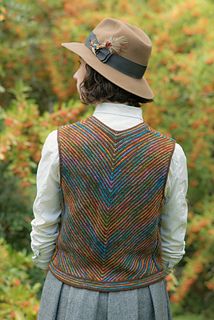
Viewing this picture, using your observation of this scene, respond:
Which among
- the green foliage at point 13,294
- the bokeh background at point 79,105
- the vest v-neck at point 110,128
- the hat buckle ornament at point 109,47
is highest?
the hat buckle ornament at point 109,47

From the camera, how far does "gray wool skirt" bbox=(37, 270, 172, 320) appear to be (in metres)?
2.08

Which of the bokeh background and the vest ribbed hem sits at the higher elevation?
the vest ribbed hem

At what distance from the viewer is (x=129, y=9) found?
12.8 feet

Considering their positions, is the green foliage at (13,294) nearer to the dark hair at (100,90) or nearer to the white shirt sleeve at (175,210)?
the white shirt sleeve at (175,210)

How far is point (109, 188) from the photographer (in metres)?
1.99

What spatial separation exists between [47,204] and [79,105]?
152 centimetres

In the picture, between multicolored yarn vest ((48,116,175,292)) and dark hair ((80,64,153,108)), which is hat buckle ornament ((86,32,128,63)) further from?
multicolored yarn vest ((48,116,175,292))

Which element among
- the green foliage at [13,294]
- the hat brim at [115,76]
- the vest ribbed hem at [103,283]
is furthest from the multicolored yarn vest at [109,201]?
the green foliage at [13,294]

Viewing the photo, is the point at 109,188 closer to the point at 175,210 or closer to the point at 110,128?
the point at 110,128

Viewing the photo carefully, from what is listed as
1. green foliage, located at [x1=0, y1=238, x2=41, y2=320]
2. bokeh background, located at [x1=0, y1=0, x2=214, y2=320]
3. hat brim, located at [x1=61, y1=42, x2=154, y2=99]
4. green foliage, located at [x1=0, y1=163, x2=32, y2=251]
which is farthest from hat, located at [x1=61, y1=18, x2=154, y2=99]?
green foliage, located at [x1=0, y1=163, x2=32, y2=251]

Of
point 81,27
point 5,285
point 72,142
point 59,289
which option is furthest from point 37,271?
point 72,142

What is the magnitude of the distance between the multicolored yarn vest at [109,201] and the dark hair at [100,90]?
0.23 feet

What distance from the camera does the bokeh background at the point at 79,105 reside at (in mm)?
3494

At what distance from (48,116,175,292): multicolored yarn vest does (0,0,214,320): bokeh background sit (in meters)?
1.21
